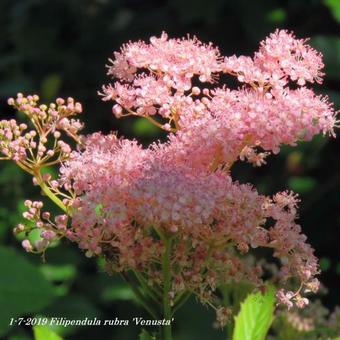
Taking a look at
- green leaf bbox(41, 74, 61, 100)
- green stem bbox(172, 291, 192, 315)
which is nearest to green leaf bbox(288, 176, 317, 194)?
green leaf bbox(41, 74, 61, 100)

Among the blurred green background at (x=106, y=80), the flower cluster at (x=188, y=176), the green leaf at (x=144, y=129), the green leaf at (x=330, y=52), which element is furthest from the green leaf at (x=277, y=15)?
the flower cluster at (x=188, y=176)

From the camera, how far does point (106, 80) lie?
4684 mm

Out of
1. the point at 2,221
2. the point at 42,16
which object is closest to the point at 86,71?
the point at 42,16

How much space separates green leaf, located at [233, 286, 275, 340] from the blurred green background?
0.55 metres

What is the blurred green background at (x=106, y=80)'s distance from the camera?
3.39m

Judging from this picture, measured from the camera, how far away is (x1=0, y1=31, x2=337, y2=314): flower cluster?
1.48 metres

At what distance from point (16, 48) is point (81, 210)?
3.50 metres

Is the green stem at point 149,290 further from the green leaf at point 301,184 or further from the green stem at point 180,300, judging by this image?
the green leaf at point 301,184

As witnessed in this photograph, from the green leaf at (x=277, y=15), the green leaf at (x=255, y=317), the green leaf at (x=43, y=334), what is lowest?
the green leaf at (x=43, y=334)

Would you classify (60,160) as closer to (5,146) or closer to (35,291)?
(5,146)

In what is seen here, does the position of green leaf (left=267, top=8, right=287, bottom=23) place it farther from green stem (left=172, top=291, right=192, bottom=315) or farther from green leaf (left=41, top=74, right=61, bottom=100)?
green stem (left=172, top=291, right=192, bottom=315)

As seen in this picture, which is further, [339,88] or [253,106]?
[339,88]

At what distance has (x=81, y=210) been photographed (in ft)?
4.94

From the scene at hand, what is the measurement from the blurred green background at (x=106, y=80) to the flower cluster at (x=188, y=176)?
16.4 inches
